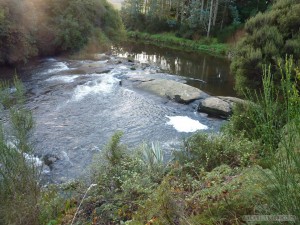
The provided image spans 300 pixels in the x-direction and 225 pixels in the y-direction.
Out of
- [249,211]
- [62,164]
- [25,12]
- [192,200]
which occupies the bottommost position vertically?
[62,164]

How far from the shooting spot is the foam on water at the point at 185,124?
393 inches

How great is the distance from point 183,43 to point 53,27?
14.7m

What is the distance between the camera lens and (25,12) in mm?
16672

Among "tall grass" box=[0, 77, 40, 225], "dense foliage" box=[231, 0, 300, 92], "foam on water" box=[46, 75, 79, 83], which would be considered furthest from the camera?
"foam on water" box=[46, 75, 79, 83]

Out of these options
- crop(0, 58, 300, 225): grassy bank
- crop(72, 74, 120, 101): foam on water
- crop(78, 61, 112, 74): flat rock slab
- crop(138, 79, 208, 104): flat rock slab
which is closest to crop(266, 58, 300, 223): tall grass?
crop(0, 58, 300, 225): grassy bank

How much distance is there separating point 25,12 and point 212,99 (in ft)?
40.0

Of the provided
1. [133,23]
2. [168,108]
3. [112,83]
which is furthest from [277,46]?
[133,23]

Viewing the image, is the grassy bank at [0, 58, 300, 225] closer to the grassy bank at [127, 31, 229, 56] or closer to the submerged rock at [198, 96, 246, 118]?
the submerged rock at [198, 96, 246, 118]

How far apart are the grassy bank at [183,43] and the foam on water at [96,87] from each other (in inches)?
517

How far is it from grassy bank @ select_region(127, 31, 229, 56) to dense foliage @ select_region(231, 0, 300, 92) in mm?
15117

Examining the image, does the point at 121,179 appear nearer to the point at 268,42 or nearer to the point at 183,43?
the point at 268,42

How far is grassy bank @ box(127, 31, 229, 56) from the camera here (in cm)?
2623

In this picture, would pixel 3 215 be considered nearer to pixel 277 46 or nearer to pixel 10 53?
pixel 277 46

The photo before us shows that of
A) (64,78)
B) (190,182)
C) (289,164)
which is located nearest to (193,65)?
(64,78)
